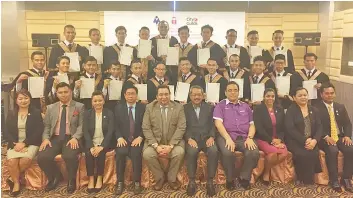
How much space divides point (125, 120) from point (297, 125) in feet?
5.18

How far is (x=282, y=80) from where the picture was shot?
11.2ft

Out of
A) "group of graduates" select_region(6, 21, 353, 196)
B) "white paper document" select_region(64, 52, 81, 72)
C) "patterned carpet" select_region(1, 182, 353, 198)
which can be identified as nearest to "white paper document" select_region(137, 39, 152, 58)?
"group of graduates" select_region(6, 21, 353, 196)

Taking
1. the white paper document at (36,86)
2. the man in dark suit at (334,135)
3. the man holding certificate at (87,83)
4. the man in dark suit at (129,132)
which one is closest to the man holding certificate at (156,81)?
the man in dark suit at (129,132)

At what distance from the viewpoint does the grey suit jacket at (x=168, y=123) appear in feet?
9.71

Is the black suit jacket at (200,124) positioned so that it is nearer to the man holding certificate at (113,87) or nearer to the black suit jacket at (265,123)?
the black suit jacket at (265,123)

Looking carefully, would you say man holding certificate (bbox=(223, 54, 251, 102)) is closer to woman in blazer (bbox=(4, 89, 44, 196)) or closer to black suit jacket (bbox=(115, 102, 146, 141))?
black suit jacket (bbox=(115, 102, 146, 141))

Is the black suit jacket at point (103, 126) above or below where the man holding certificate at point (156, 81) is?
below

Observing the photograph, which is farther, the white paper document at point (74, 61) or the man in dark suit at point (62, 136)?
the white paper document at point (74, 61)

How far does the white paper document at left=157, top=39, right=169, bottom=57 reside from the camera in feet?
11.4

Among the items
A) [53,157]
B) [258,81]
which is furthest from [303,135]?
[53,157]

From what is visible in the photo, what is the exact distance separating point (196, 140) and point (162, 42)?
1.12 m

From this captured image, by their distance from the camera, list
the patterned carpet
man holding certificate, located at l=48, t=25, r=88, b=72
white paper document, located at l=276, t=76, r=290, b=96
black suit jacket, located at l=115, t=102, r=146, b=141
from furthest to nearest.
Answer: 1. white paper document, located at l=276, t=76, r=290, b=96
2. man holding certificate, located at l=48, t=25, r=88, b=72
3. black suit jacket, located at l=115, t=102, r=146, b=141
4. the patterned carpet

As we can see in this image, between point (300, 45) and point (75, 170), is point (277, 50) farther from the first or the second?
point (75, 170)

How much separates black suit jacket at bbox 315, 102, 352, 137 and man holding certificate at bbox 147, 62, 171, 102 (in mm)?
1539
